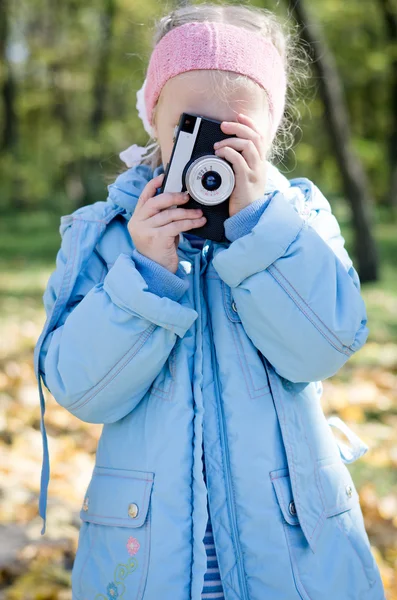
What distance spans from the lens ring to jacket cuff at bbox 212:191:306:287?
0.10 meters

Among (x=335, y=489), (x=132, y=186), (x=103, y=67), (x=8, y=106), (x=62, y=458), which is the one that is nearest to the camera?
(x=335, y=489)

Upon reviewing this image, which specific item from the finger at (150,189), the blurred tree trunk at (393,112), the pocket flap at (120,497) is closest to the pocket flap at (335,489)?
the pocket flap at (120,497)

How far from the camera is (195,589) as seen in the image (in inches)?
58.8

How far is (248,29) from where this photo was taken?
1689 mm

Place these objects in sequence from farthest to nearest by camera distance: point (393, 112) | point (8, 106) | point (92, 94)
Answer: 1. point (8, 106)
2. point (92, 94)
3. point (393, 112)

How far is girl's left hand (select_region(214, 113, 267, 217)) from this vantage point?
1.55m

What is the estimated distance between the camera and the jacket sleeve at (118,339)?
60.2 inches

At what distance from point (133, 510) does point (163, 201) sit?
26.7 inches

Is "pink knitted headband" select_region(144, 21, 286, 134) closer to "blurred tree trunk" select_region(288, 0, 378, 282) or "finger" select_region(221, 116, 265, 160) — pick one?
"finger" select_region(221, 116, 265, 160)

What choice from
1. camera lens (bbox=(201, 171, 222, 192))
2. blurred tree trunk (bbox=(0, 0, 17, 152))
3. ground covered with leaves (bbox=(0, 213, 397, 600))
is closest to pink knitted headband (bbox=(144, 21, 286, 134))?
camera lens (bbox=(201, 171, 222, 192))

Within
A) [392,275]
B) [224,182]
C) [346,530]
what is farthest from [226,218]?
[392,275]

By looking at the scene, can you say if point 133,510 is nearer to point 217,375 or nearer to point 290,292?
point 217,375

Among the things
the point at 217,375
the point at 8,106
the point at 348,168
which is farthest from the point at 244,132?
the point at 8,106

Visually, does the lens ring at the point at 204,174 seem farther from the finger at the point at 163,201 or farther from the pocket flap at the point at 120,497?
the pocket flap at the point at 120,497
